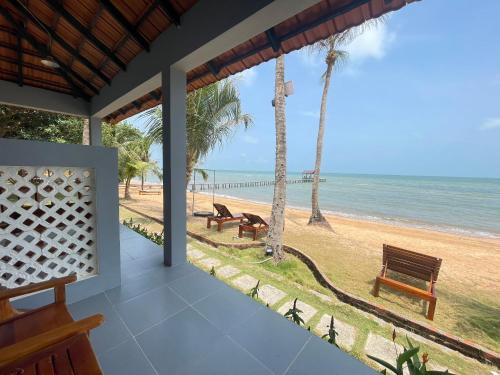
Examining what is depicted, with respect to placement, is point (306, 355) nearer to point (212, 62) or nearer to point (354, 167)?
point (212, 62)

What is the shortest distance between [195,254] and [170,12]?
434 cm

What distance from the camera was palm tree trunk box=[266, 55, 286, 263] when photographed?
5.82 metres

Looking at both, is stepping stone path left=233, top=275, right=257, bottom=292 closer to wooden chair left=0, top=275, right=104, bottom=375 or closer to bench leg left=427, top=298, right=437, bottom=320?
wooden chair left=0, top=275, right=104, bottom=375

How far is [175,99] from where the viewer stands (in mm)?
3076

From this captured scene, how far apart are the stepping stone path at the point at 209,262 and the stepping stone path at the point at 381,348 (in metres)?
2.80

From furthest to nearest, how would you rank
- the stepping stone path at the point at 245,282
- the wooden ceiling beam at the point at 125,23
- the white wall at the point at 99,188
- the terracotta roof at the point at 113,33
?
the stepping stone path at the point at 245,282, the wooden ceiling beam at the point at 125,23, the terracotta roof at the point at 113,33, the white wall at the point at 99,188

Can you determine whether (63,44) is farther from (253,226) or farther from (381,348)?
(381,348)

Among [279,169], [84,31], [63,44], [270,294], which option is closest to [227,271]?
Result: [270,294]

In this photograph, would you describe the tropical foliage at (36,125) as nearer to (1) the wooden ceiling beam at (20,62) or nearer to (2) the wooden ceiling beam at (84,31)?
(1) the wooden ceiling beam at (20,62)

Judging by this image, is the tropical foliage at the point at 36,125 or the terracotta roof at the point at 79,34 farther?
the tropical foliage at the point at 36,125

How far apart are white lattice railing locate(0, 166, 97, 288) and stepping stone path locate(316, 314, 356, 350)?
2.87 m

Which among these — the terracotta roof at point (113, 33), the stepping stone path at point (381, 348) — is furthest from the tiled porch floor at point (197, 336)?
the terracotta roof at point (113, 33)

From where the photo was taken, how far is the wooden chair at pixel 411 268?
13.5ft

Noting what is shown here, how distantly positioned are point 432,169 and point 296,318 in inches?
3670
